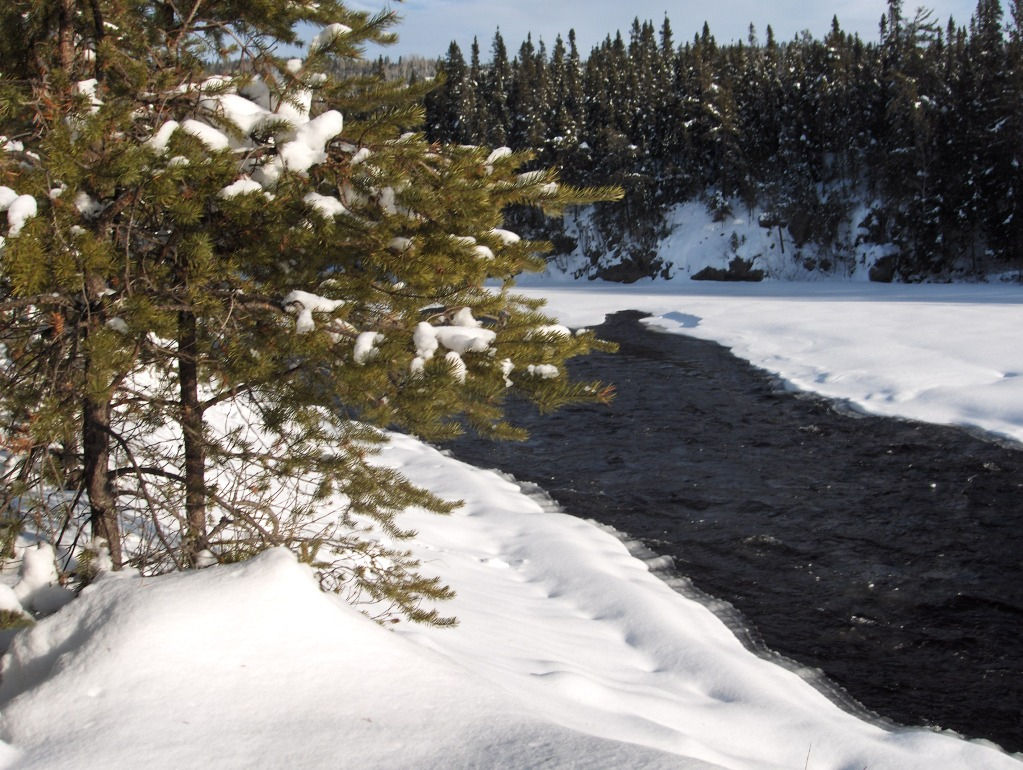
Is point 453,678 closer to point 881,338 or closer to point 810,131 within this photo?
point 881,338

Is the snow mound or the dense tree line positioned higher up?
the dense tree line

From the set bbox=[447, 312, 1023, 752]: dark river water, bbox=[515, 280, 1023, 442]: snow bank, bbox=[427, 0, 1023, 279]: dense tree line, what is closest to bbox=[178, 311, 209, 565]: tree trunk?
bbox=[447, 312, 1023, 752]: dark river water

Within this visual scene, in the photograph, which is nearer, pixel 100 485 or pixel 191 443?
Answer: pixel 100 485

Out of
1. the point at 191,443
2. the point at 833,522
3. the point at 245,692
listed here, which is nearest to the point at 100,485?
the point at 191,443

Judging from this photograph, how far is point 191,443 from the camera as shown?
4.21 m

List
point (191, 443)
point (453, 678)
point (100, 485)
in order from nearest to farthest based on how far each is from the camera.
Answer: point (453, 678)
point (100, 485)
point (191, 443)

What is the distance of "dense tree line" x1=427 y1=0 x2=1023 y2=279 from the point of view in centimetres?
3544

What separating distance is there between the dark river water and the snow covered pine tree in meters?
3.82

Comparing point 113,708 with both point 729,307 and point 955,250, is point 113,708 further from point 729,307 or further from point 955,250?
point 955,250

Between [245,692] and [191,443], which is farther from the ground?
[191,443]

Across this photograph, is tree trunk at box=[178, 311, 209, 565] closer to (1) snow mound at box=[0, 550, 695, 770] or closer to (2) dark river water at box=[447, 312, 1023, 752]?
(1) snow mound at box=[0, 550, 695, 770]

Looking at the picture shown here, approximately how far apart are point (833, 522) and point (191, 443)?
22.3ft

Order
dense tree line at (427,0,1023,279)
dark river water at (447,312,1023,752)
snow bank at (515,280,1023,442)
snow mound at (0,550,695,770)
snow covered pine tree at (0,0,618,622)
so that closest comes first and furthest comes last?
snow mound at (0,550,695,770)
snow covered pine tree at (0,0,618,622)
dark river water at (447,312,1023,752)
snow bank at (515,280,1023,442)
dense tree line at (427,0,1023,279)

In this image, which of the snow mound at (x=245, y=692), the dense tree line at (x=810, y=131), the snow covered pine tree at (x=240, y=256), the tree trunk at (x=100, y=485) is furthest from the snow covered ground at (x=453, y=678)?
the dense tree line at (x=810, y=131)
